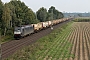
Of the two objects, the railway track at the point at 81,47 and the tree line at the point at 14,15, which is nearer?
the railway track at the point at 81,47

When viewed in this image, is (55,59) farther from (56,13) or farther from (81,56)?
(56,13)

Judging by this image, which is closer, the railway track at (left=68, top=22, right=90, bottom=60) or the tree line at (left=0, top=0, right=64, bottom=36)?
the railway track at (left=68, top=22, right=90, bottom=60)

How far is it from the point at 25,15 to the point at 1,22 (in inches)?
859

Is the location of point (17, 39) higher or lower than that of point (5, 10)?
lower

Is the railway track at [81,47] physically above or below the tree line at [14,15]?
below

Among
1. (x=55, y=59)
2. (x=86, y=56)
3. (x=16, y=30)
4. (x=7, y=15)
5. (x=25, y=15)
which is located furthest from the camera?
(x=25, y=15)

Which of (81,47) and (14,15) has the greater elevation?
(14,15)

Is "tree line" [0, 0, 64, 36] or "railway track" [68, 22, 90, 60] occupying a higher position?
"tree line" [0, 0, 64, 36]

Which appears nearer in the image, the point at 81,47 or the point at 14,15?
the point at 81,47

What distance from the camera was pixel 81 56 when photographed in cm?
3353

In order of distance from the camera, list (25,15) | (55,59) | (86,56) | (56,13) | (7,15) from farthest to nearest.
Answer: (56,13)
(25,15)
(7,15)
(86,56)
(55,59)

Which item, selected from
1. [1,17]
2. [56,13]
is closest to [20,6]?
[1,17]

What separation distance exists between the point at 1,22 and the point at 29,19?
926 inches

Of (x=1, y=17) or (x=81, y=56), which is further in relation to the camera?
(x=1, y=17)
